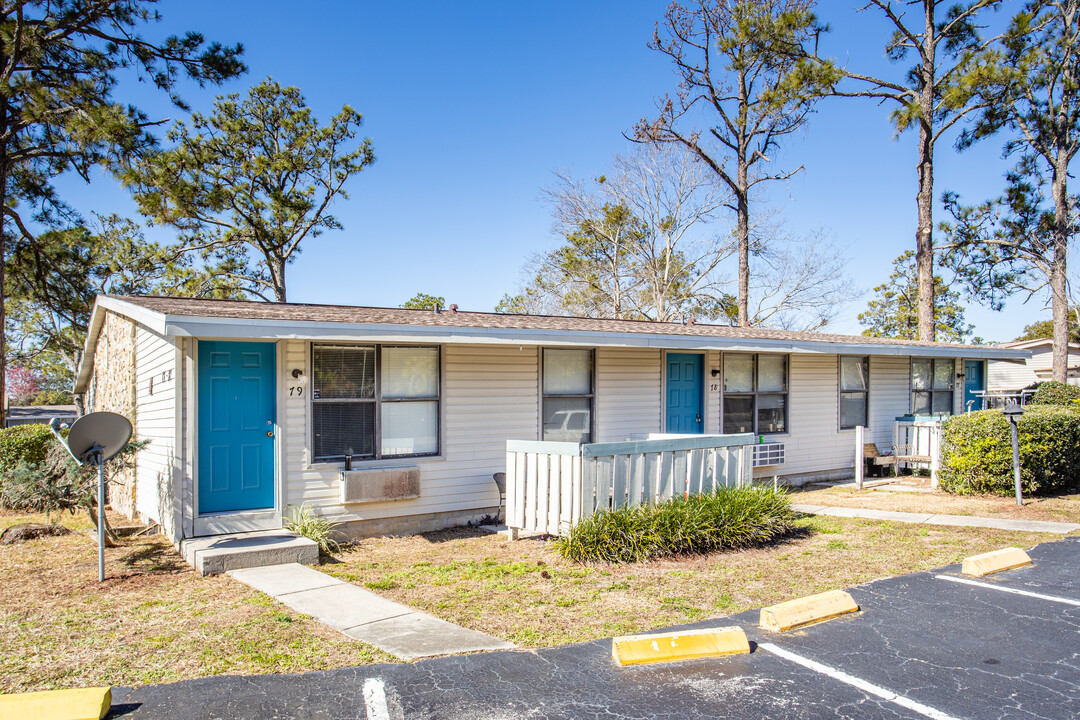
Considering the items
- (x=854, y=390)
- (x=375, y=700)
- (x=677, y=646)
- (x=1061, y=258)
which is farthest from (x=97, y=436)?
(x=1061, y=258)

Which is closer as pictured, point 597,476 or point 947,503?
point 597,476

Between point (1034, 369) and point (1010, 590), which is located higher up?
point (1034, 369)

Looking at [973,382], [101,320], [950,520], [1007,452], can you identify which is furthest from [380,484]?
[973,382]

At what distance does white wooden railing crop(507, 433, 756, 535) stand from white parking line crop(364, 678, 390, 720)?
3.41 m

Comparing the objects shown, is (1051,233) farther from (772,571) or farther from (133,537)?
(133,537)

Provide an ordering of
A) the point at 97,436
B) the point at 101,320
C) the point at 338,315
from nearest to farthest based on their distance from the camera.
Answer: the point at 97,436, the point at 338,315, the point at 101,320

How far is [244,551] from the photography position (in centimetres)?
639

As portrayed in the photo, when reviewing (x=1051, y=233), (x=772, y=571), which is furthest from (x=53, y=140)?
(x=1051, y=233)

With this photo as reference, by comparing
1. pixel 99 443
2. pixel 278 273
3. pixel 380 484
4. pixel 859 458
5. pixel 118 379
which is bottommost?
pixel 859 458

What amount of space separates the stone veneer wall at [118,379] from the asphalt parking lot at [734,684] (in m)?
6.25

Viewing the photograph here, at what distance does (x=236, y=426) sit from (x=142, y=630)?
2881 mm

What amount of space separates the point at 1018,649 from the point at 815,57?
2039 centimetres

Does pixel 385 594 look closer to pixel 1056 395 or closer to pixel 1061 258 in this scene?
pixel 1056 395

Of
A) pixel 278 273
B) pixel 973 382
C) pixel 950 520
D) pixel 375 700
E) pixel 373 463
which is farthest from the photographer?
pixel 278 273
